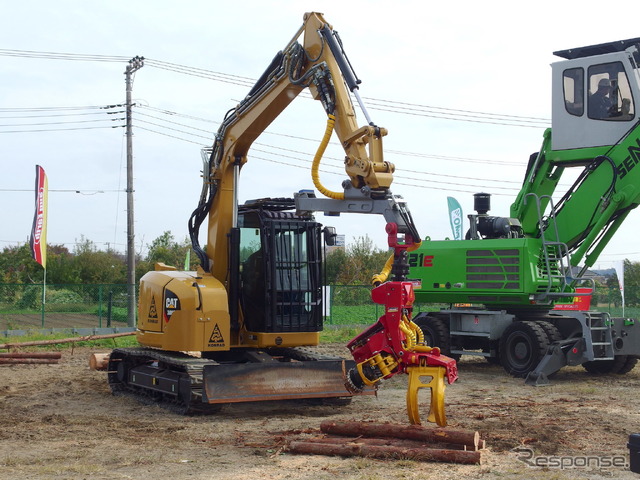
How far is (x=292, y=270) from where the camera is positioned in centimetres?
1198

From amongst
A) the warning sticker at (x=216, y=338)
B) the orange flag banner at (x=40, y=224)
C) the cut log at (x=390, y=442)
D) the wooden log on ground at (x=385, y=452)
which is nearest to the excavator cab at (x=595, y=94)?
the warning sticker at (x=216, y=338)

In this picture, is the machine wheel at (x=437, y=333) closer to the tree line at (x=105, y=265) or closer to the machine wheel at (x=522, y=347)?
the machine wheel at (x=522, y=347)

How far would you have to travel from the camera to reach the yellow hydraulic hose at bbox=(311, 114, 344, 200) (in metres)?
10.2

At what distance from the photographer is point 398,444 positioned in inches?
332

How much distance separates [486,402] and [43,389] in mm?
7124

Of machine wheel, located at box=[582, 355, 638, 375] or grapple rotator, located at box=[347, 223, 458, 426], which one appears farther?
machine wheel, located at box=[582, 355, 638, 375]

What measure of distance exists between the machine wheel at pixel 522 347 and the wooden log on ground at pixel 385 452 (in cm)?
738

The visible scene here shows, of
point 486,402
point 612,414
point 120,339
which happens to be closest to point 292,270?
point 486,402

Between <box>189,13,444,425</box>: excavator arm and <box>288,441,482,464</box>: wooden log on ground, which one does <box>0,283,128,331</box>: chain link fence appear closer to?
<box>189,13,444,425</box>: excavator arm

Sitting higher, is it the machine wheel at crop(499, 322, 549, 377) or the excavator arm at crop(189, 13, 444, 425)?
the excavator arm at crop(189, 13, 444, 425)

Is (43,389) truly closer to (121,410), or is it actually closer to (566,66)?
(121,410)

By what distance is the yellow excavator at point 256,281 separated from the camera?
10.7m

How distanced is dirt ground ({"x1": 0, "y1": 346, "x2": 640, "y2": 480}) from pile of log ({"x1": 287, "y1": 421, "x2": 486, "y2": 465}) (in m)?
0.12

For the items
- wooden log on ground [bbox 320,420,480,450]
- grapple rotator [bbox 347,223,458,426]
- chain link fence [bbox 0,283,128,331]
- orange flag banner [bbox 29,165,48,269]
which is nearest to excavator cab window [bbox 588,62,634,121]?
grapple rotator [bbox 347,223,458,426]
